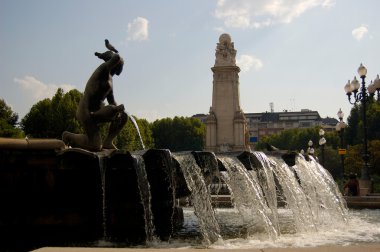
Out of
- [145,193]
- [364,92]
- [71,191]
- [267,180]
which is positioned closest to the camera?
[71,191]

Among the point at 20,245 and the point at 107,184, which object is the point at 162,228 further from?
the point at 20,245

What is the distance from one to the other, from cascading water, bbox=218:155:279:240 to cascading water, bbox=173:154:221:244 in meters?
0.76

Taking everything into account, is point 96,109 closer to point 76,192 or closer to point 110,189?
point 110,189

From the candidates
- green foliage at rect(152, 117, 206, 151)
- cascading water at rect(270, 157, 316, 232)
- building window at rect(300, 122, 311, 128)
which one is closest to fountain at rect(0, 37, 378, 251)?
cascading water at rect(270, 157, 316, 232)

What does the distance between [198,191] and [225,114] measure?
177 ft

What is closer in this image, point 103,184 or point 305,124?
point 103,184

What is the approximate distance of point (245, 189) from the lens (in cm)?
1169

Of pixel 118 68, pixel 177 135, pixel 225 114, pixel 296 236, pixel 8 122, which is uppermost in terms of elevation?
pixel 177 135

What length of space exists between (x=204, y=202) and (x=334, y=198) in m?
5.41

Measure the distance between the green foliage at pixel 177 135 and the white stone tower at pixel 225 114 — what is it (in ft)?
99.3

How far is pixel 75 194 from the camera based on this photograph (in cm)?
952

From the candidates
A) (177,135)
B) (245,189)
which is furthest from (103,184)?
(177,135)

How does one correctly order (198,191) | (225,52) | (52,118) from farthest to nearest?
(225,52) → (52,118) → (198,191)

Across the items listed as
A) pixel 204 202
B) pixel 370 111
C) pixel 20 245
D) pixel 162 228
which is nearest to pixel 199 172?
pixel 204 202
